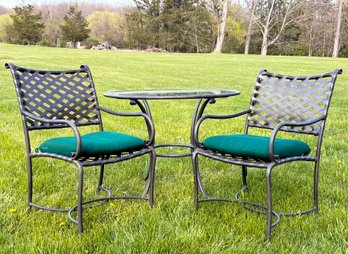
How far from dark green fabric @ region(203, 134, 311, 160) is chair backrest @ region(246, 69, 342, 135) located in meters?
0.30

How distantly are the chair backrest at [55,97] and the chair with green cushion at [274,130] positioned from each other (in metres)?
0.93

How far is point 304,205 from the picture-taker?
3090 millimetres

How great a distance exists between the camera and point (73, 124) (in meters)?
2.55

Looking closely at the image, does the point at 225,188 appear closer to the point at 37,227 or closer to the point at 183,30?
the point at 37,227

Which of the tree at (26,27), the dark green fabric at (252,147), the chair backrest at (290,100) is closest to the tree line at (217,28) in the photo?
the tree at (26,27)

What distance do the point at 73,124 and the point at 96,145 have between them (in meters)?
0.19

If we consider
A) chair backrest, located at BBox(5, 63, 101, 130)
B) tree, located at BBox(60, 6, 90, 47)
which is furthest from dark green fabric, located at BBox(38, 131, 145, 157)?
tree, located at BBox(60, 6, 90, 47)

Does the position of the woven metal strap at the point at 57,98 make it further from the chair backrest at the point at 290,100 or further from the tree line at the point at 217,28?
the tree line at the point at 217,28

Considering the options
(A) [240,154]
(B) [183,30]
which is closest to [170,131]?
(A) [240,154]

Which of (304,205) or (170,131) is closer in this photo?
(304,205)

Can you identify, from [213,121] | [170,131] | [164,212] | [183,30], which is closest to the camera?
[164,212]

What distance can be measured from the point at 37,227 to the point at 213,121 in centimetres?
412

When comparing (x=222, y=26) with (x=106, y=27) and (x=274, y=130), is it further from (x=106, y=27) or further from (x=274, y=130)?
(x=274, y=130)

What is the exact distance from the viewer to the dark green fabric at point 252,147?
2.52m
